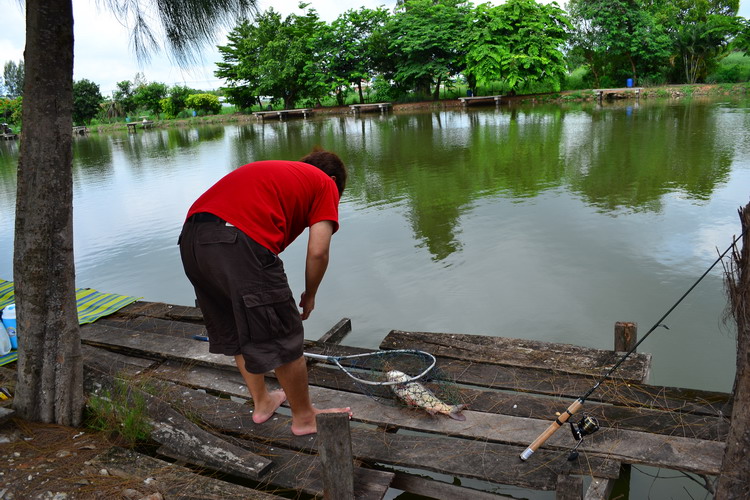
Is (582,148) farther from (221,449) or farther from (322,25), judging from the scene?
(322,25)

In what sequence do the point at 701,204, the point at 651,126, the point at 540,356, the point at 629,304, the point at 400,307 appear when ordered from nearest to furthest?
the point at 540,356, the point at 629,304, the point at 400,307, the point at 701,204, the point at 651,126

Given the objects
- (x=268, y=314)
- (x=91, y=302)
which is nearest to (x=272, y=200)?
(x=268, y=314)

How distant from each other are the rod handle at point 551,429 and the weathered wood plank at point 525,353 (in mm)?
823

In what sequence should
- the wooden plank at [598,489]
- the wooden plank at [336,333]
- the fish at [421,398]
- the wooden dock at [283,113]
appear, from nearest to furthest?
the wooden plank at [598,489] < the fish at [421,398] < the wooden plank at [336,333] < the wooden dock at [283,113]

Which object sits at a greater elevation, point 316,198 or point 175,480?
point 316,198

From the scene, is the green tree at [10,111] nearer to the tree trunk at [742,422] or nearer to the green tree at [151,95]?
the green tree at [151,95]

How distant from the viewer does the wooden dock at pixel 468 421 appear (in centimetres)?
221

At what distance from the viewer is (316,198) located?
2.34 meters

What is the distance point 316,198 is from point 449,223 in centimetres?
509

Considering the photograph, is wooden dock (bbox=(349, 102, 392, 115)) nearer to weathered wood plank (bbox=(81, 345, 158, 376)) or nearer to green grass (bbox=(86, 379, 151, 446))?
weathered wood plank (bbox=(81, 345, 158, 376))

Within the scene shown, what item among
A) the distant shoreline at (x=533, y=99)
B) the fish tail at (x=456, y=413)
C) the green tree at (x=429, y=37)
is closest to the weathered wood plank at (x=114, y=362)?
the fish tail at (x=456, y=413)

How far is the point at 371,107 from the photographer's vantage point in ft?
108

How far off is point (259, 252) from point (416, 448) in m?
1.07

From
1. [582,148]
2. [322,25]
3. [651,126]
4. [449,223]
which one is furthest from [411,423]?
[322,25]
